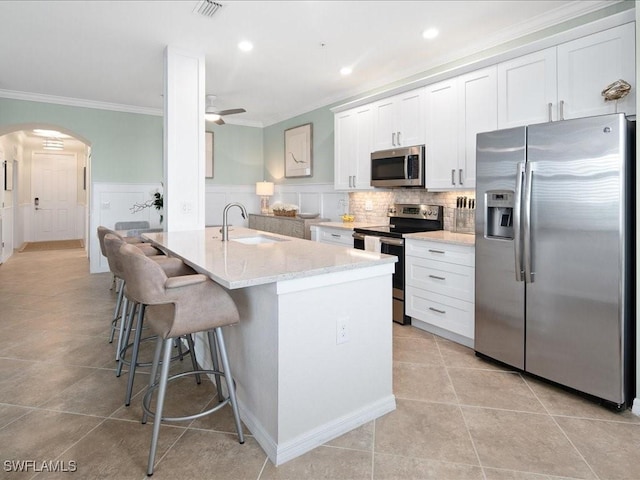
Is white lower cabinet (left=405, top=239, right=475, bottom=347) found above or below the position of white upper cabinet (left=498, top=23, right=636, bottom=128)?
below

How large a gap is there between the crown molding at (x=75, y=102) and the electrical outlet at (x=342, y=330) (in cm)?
573

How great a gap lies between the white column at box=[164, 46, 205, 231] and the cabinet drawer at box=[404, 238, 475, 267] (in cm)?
→ 219

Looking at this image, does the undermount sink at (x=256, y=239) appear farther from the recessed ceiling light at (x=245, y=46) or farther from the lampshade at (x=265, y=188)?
the lampshade at (x=265, y=188)

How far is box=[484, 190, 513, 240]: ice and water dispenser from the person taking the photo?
8.72ft

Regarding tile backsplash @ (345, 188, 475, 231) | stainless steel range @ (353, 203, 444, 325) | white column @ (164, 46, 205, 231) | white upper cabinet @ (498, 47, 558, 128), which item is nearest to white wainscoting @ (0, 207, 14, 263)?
white column @ (164, 46, 205, 231)

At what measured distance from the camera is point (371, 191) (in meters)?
4.78

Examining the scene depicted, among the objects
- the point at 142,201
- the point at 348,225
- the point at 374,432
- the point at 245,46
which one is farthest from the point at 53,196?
the point at 374,432

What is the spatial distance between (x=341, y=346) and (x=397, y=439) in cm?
54

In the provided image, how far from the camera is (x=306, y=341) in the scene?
1823 millimetres

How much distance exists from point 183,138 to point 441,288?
2858 mm

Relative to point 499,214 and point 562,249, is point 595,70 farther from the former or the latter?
point 562,249

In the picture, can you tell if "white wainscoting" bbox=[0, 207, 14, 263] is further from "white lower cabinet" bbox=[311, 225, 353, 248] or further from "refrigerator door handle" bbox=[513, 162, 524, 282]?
"refrigerator door handle" bbox=[513, 162, 524, 282]

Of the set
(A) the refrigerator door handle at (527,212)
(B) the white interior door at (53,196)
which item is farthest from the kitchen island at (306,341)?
(B) the white interior door at (53,196)

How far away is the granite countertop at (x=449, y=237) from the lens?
3.13 m
